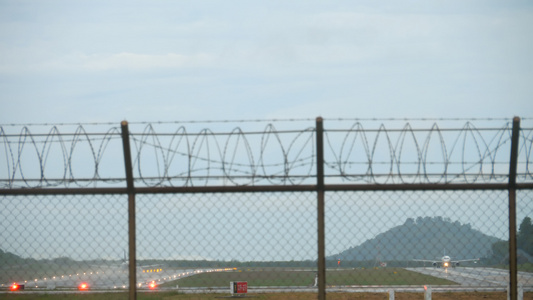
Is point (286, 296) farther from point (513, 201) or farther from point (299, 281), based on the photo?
point (513, 201)

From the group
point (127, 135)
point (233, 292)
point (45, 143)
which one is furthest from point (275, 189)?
point (233, 292)

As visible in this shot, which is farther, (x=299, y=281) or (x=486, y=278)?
(x=486, y=278)

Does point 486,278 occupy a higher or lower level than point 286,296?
lower

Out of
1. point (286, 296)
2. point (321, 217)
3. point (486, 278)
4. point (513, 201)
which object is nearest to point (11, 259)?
point (321, 217)

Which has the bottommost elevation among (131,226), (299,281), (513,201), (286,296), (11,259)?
(299,281)

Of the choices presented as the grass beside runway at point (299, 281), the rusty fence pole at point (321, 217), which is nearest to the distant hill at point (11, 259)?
the rusty fence pole at point (321, 217)

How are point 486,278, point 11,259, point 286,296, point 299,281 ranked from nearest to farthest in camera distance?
point 11,259
point 286,296
point 299,281
point 486,278

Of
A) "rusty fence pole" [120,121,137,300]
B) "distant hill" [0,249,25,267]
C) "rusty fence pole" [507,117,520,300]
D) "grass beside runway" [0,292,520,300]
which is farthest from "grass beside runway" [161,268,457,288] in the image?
"rusty fence pole" [120,121,137,300]

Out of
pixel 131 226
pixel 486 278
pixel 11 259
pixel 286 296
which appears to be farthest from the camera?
pixel 486 278

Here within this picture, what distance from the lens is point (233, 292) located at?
101 feet

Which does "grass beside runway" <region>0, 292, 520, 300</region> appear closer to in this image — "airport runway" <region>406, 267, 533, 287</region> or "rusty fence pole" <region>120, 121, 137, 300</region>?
"airport runway" <region>406, 267, 533, 287</region>

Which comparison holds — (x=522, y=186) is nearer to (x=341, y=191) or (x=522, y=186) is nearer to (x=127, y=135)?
(x=341, y=191)

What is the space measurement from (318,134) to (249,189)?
2.57ft

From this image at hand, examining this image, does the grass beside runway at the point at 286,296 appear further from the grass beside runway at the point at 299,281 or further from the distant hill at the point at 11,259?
the distant hill at the point at 11,259
